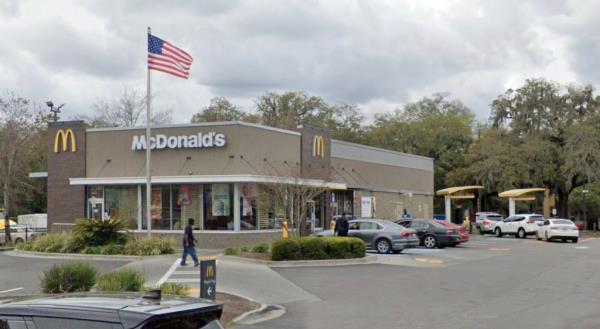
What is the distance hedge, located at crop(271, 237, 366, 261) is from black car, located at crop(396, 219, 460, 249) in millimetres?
9234

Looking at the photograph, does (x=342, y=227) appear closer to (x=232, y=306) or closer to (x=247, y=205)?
(x=247, y=205)

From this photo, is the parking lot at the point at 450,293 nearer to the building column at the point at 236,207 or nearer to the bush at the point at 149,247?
the bush at the point at 149,247

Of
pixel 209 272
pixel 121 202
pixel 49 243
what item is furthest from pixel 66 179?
pixel 209 272

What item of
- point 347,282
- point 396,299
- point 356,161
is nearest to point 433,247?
point 356,161

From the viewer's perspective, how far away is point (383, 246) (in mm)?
28766

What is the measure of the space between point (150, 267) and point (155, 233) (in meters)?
10.8

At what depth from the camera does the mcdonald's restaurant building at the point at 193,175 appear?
31797 mm

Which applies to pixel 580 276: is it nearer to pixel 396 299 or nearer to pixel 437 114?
pixel 396 299

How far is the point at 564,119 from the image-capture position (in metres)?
59.8

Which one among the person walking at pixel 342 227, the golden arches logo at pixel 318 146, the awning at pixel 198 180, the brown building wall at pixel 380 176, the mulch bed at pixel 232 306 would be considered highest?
the golden arches logo at pixel 318 146

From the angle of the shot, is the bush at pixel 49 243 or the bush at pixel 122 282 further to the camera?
the bush at pixel 49 243

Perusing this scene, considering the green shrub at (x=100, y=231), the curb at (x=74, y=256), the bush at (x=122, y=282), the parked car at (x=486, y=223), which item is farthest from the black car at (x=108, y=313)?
the parked car at (x=486, y=223)

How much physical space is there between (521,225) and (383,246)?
766 inches

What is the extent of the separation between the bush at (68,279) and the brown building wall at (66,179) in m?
22.2
